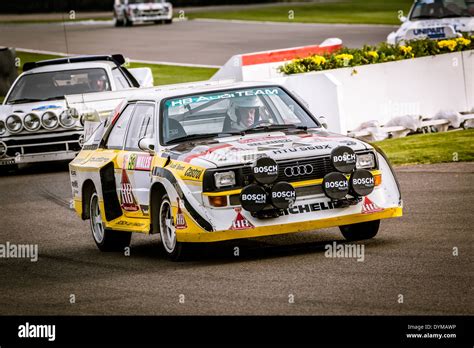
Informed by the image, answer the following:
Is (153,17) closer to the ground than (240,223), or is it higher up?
closer to the ground

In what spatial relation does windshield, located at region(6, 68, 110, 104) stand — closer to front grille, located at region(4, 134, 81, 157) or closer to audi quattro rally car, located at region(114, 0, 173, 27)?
front grille, located at region(4, 134, 81, 157)

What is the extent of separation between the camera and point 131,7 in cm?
5172

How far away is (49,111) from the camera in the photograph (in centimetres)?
1967

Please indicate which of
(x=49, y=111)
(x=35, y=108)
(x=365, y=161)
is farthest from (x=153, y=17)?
(x=365, y=161)

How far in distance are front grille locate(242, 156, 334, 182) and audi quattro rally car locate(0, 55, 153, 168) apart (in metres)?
9.35

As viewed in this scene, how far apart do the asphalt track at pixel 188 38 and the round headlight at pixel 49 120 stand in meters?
15.6

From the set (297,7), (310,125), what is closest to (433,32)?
(310,125)

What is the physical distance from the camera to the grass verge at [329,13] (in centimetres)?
4909

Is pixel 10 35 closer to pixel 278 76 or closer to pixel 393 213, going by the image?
pixel 278 76

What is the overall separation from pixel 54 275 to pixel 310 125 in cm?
271

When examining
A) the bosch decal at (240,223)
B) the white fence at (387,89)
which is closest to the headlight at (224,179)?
the bosch decal at (240,223)

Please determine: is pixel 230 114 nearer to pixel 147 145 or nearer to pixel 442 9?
pixel 147 145

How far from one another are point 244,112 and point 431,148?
22.0 ft

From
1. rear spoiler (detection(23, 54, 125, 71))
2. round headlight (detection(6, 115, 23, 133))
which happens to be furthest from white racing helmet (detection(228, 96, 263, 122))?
rear spoiler (detection(23, 54, 125, 71))
